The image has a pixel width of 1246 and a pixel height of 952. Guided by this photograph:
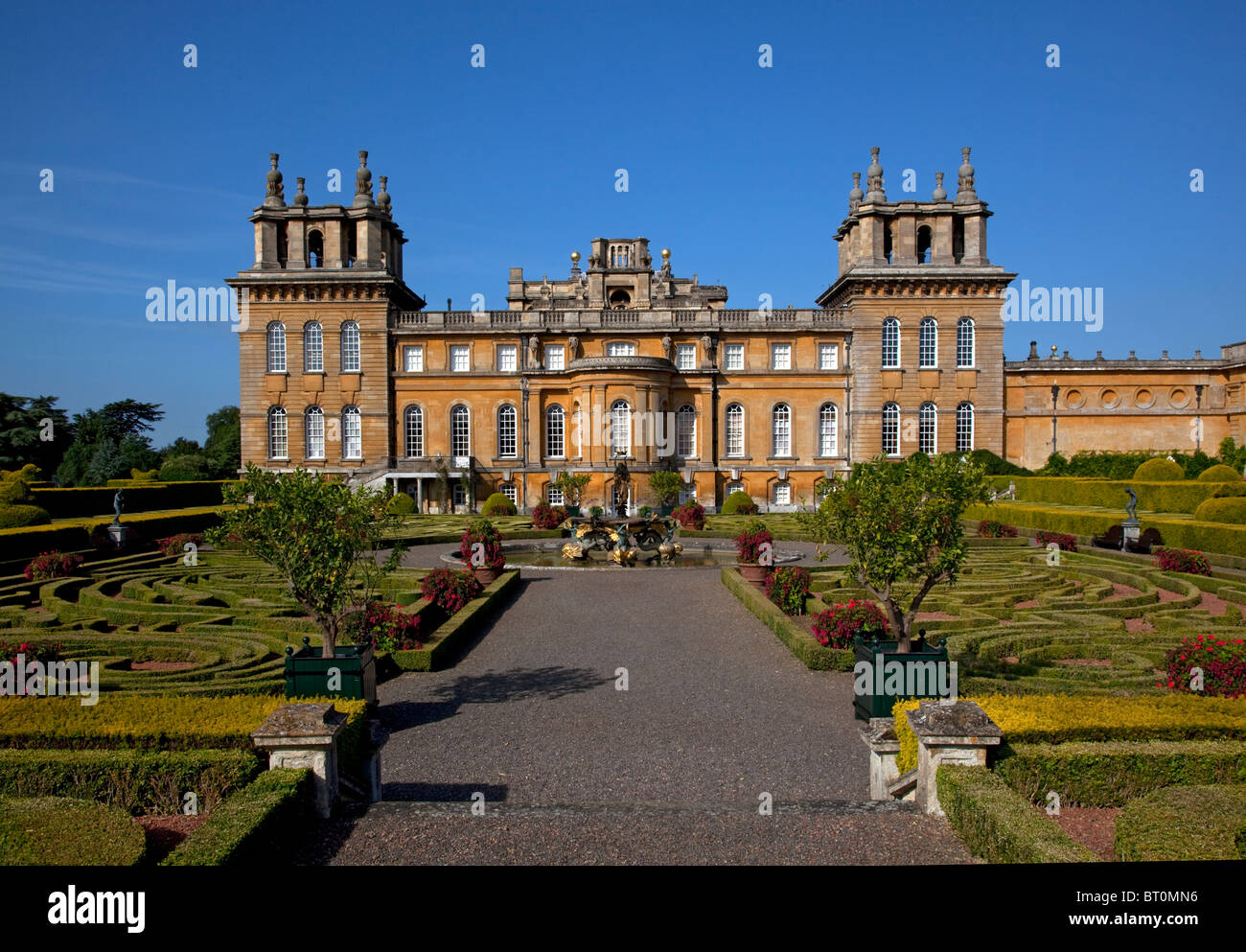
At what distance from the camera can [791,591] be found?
1437 cm

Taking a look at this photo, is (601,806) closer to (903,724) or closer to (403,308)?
(903,724)

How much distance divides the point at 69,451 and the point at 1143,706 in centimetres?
5761

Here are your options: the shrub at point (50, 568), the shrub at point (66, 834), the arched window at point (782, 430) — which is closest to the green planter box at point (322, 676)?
the shrub at point (66, 834)

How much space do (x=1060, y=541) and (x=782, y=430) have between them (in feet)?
60.8

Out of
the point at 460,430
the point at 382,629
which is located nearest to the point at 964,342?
the point at 460,430

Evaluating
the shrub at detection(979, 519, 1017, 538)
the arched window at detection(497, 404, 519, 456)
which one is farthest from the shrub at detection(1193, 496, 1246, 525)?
the arched window at detection(497, 404, 519, 456)

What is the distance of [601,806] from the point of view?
6391 mm

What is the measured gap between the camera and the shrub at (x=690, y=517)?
2972cm

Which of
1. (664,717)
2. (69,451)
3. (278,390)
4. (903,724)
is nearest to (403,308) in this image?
(278,390)

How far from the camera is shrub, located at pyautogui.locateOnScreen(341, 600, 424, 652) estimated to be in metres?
11.2

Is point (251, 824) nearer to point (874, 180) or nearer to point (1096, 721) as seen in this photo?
point (1096, 721)

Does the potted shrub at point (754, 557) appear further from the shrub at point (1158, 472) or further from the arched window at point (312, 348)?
the arched window at point (312, 348)

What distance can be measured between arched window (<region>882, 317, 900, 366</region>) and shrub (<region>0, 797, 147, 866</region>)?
38074 millimetres
